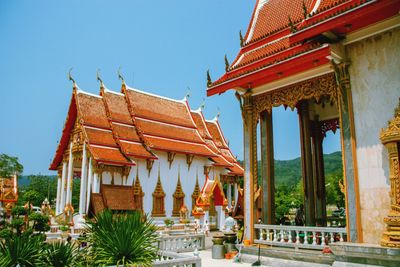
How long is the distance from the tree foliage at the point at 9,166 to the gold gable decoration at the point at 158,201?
93.6 feet

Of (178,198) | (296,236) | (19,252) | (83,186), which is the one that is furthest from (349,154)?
(178,198)

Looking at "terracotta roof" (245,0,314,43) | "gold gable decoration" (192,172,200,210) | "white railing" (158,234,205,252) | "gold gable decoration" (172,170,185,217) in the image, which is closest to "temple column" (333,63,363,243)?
"terracotta roof" (245,0,314,43)

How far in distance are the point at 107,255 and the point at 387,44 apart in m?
6.41

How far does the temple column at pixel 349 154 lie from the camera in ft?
22.1

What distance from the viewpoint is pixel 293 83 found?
29.1 feet

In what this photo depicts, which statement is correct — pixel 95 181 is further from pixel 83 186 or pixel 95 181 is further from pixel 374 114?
pixel 374 114

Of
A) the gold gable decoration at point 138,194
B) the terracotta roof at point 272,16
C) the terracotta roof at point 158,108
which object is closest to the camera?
the terracotta roof at point 272,16

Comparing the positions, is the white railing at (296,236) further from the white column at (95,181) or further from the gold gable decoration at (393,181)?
the white column at (95,181)

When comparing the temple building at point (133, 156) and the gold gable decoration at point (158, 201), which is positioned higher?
the temple building at point (133, 156)

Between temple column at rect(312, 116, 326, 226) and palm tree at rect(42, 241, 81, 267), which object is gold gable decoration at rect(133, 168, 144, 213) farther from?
palm tree at rect(42, 241, 81, 267)

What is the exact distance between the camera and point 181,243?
11.6 m

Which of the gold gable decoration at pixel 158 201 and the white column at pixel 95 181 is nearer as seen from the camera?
the white column at pixel 95 181

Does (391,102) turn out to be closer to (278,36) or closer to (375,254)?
(375,254)

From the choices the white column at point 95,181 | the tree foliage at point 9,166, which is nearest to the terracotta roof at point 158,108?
the white column at point 95,181
